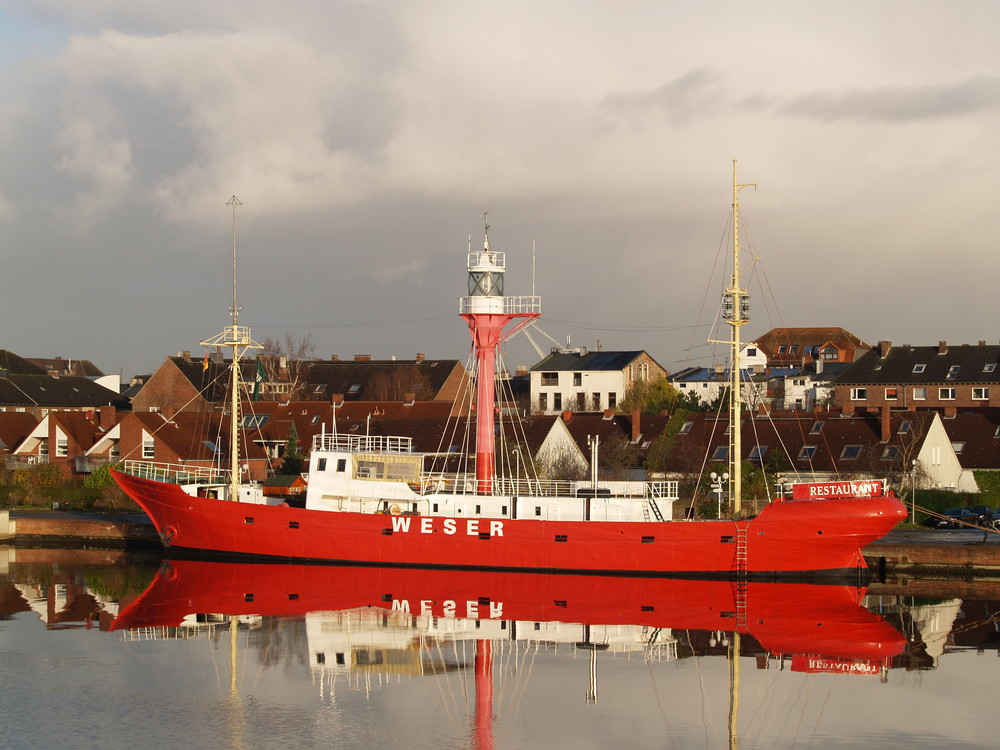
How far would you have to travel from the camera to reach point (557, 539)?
40.7 m

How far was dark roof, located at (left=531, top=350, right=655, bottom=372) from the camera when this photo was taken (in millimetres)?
91812

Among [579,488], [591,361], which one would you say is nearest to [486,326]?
[579,488]

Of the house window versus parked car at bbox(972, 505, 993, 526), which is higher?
the house window

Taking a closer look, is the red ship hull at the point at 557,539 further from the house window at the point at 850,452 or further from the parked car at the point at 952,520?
the house window at the point at 850,452

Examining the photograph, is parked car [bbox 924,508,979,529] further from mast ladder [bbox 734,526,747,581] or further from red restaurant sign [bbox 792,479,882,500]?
mast ladder [bbox 734,526,747,581]

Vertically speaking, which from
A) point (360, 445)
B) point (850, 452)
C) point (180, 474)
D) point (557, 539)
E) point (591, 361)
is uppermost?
point (591, 361)

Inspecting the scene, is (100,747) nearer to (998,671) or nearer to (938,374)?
(998,671)

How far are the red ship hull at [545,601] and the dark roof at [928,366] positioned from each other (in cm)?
4976

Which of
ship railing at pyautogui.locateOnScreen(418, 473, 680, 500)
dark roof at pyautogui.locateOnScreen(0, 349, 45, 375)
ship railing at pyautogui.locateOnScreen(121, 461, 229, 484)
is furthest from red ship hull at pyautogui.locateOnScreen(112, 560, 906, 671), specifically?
dark roof at pyautogui.locateOnScreen(0, 349, 45, 375)

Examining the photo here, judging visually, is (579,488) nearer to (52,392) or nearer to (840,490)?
(840,490)

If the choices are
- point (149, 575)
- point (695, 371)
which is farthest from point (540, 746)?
point (695, 371)

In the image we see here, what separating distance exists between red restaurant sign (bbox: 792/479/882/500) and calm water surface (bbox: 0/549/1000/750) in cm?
299

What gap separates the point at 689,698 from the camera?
2589 cm

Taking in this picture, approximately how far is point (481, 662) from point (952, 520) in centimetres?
2484
